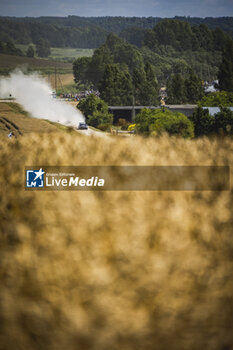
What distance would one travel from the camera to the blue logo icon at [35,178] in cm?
477

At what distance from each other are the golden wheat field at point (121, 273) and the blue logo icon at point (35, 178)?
0.26m

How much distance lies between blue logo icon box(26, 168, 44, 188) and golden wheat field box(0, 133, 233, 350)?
0.26m

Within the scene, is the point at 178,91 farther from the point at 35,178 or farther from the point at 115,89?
the point at 35,178

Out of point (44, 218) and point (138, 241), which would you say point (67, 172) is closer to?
point (44, 218)

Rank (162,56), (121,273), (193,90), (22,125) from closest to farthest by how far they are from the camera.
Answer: (121,273) < (22,125) < (193,90) < (162,56)

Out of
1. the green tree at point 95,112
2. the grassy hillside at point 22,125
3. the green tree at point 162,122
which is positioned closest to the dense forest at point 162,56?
the green tree at point 95,112

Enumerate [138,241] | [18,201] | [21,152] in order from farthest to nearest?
[21,152] → [18,201] → [138,241]

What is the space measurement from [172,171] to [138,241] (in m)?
0.84

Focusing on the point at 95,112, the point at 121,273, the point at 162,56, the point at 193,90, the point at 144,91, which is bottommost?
the point at 95,112

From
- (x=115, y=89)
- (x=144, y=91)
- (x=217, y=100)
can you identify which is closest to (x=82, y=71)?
(x=115, y=89)

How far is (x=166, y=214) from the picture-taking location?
14.1 feet

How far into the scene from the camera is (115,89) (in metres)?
74.1

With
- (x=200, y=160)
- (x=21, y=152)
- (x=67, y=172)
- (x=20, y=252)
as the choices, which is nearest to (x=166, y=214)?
(x=200, y=160)

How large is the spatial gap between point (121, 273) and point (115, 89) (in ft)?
235
